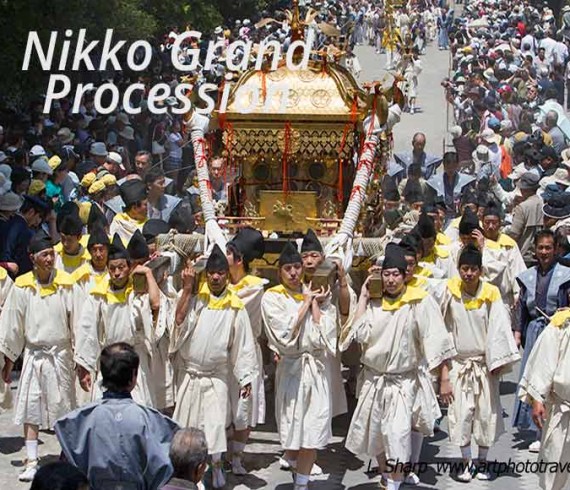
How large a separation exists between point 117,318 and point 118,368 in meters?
3.28

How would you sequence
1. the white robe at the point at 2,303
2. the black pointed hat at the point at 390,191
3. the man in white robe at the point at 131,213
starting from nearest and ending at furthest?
the white robe at the point at 2,303 → the man in white robe at the point at 131,213 → the black pointed hat at the point at 390,191

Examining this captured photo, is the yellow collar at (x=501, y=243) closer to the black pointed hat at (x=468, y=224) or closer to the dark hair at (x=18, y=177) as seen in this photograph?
the black pointed hat at (x=468, y=224)

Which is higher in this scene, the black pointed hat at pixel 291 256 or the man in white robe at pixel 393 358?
the black pointed hat at pixel 291 256

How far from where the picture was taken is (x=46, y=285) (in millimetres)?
11102

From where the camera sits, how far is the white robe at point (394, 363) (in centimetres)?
1039

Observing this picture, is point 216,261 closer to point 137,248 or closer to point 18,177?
point 137,248

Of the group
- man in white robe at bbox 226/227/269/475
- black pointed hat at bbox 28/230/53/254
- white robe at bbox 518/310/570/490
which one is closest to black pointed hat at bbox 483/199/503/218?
man in white robe at bbox 226/227/269/475

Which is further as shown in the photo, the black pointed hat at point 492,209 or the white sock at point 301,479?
the black pointed hat at point 492,209

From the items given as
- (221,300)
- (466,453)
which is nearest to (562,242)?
(466,453)

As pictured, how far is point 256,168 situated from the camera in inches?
531

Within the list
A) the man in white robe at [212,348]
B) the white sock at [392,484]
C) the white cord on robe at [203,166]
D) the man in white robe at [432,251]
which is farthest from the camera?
the white cord on robe at [203,166]

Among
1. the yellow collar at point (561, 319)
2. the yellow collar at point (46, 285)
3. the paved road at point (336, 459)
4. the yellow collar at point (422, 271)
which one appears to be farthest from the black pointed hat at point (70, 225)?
the yellow collar at point (561, 319)

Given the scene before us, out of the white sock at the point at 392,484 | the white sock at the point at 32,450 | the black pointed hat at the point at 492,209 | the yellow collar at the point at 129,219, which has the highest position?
the black pointed hat at the point at 492,209

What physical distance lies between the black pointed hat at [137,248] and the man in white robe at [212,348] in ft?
1.78
